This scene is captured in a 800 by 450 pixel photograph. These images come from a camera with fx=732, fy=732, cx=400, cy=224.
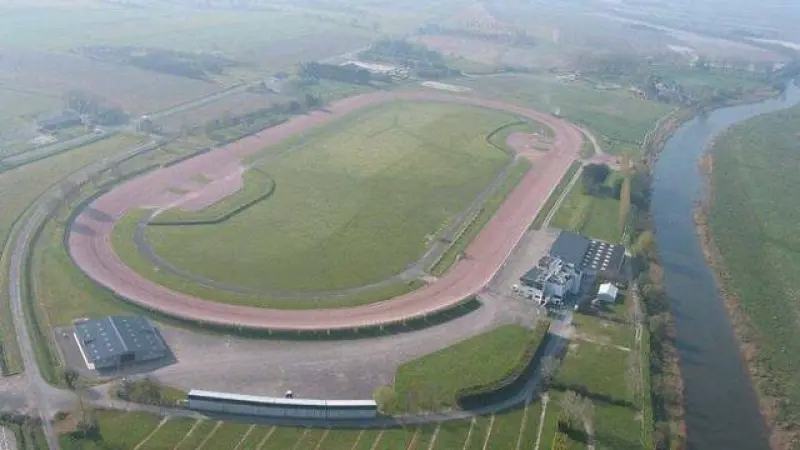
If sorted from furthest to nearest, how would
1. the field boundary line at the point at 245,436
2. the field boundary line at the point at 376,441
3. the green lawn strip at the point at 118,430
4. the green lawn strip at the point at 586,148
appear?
the green lawn strip at the point at 586,148
the field boundary line at the point at 376,441
the field boundary line at the point at 245,436
the green lawn strip at the point at 118,430

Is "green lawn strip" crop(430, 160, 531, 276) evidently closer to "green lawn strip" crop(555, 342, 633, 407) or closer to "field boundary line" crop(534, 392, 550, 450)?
"green lawn strip" crop(555, 342, 633, 407)

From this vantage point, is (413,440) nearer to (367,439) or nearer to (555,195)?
(367,439)

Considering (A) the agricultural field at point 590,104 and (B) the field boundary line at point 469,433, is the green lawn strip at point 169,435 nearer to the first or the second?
(B) the field boundary line at point 469,433

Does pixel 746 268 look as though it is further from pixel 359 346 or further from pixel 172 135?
pixel 172 135

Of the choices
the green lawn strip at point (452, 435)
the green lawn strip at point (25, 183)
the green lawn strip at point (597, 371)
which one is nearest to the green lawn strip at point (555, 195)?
the green lawn strip at point (597, 371)

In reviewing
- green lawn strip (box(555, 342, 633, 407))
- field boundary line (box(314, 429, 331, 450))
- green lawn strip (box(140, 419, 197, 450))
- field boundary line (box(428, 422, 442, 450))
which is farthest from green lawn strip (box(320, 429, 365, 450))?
green lawn strip (box(555, 342, 633, 407))
